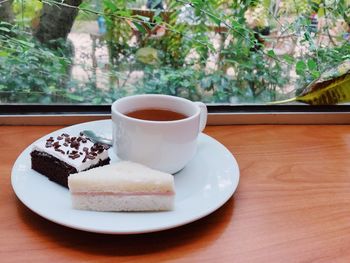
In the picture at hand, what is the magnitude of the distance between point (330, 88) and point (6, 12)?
2.25ft

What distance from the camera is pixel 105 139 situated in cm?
70

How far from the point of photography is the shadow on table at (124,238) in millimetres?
493

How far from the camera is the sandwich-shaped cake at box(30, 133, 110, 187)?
0.56m

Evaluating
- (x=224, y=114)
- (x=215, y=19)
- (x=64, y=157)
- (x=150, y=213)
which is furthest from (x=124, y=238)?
(x=215, y=19)

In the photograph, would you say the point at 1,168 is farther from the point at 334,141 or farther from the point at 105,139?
the point at 334,141

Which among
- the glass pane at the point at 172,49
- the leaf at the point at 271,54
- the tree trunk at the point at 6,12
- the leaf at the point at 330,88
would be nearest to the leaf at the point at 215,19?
the glass pane at the point at 172,49

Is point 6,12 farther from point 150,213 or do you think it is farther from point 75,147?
point 150,213

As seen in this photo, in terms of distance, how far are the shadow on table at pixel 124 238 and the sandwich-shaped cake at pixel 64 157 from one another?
63 millimetres

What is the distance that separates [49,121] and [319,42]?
23.9 inches

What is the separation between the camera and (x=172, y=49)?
890mm

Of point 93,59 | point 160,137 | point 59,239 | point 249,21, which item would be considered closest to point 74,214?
point 59,239

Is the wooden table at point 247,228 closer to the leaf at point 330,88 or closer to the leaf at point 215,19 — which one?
the leaf at point 330,88

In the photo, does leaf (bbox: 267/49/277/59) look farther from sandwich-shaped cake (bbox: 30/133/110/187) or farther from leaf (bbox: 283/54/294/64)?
sandwich-shaped cake (bbox: 30/133/110/187)

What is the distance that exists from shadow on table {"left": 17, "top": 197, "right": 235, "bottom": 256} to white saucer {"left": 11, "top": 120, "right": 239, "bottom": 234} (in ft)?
0.09
